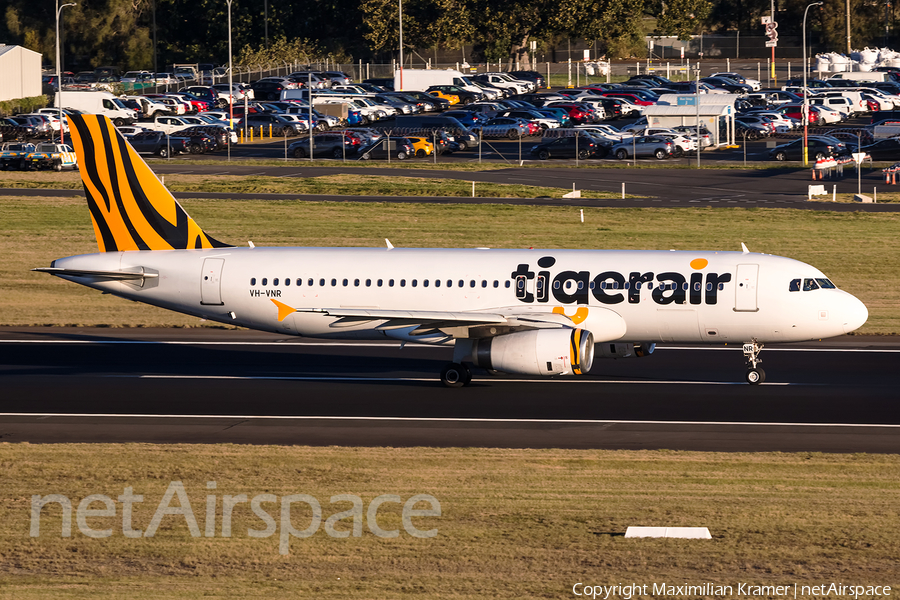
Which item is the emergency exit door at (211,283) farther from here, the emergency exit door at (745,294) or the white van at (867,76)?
the white van at (867,76)

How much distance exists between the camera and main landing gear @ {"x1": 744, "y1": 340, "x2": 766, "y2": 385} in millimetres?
34594

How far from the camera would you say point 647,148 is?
95.9 metres

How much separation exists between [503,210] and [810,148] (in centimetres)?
3292

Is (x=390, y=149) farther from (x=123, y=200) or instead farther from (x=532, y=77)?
(x=532, y=77)

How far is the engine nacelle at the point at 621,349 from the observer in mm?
35500

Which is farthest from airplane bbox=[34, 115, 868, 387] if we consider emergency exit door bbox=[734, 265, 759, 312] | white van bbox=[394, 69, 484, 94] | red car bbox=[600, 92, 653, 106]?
white van bbox=[394, 69, 484, 94]

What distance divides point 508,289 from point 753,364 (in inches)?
286

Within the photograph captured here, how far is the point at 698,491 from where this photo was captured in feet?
76.2

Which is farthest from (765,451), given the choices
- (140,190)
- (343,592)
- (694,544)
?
(140,190)

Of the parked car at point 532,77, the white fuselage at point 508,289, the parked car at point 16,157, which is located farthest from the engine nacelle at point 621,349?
the parked car at point 532,77

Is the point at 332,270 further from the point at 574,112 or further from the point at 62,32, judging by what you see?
the point at 62,32

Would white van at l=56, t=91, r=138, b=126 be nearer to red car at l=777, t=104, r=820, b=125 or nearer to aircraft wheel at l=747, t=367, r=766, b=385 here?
red car at l=777, t=104, r=820, b=125

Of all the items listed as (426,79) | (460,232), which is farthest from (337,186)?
(426,79)

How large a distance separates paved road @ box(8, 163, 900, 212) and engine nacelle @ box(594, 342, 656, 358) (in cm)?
3596
